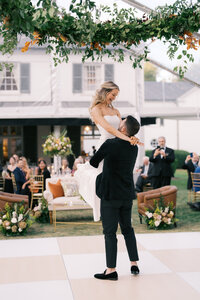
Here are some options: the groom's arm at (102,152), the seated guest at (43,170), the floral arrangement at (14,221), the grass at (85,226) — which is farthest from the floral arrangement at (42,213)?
the groom's arm at (102,152)

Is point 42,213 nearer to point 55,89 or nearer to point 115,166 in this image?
point 115,166

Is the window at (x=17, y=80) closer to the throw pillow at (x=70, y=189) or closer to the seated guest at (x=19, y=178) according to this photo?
the seated guest at (x=19, y=178)

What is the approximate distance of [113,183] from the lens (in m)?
4.82

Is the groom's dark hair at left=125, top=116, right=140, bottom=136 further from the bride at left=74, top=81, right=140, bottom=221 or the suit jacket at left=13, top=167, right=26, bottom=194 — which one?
the suit jacket at left=13, top=167, right=26, bottom=194

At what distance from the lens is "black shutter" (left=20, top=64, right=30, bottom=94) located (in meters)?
18.4

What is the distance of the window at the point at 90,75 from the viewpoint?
Result: 19.0 m

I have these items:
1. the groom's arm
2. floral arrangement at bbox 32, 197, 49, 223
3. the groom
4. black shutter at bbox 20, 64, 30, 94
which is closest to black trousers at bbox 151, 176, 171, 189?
floral arrangement at bbox 32, 197, 49, 223

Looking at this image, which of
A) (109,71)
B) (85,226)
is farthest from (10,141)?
(85,226)

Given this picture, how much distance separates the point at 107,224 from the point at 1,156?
1671cm

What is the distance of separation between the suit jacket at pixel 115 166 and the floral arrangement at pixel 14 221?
350 cm

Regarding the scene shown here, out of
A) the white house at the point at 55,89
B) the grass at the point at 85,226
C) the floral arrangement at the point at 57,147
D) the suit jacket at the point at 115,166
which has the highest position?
the white house at the point at 55,89

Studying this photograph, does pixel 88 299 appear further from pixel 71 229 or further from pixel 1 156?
pixel 1 156

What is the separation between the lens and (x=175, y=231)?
27.4ft

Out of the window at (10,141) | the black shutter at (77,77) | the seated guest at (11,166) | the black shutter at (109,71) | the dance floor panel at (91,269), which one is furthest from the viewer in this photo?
the window at (10,141)
